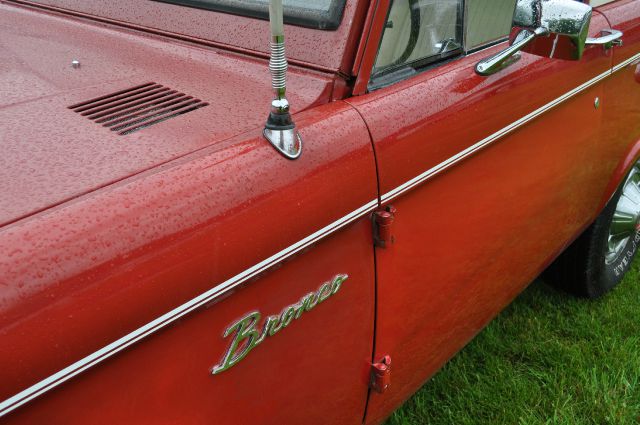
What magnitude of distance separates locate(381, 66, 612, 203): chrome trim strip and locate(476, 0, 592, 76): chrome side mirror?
16cm

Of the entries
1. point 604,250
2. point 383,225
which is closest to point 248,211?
point 383,225

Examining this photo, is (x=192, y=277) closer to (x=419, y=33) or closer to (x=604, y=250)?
(x=419, y=33)

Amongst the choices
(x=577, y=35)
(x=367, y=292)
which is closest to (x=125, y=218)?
(x=367, y=292)

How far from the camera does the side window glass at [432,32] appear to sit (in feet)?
4.65

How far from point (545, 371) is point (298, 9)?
5.52ft

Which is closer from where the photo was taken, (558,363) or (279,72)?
(279,72)

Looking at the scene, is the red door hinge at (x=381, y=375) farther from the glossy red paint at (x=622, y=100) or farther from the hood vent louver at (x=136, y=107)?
the glossy red paint at (x=622, y=100)

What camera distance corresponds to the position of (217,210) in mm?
972

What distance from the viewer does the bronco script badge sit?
3.40ft

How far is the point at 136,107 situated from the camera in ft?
4.28

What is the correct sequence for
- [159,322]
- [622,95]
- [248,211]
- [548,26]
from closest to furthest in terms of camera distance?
[159,322]
[248,211]
[548,26]
[622,95]

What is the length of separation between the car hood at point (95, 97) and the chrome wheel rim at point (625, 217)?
1.89 meters

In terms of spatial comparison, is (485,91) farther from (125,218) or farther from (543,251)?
(125,218)

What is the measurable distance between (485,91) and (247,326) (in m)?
0.85
